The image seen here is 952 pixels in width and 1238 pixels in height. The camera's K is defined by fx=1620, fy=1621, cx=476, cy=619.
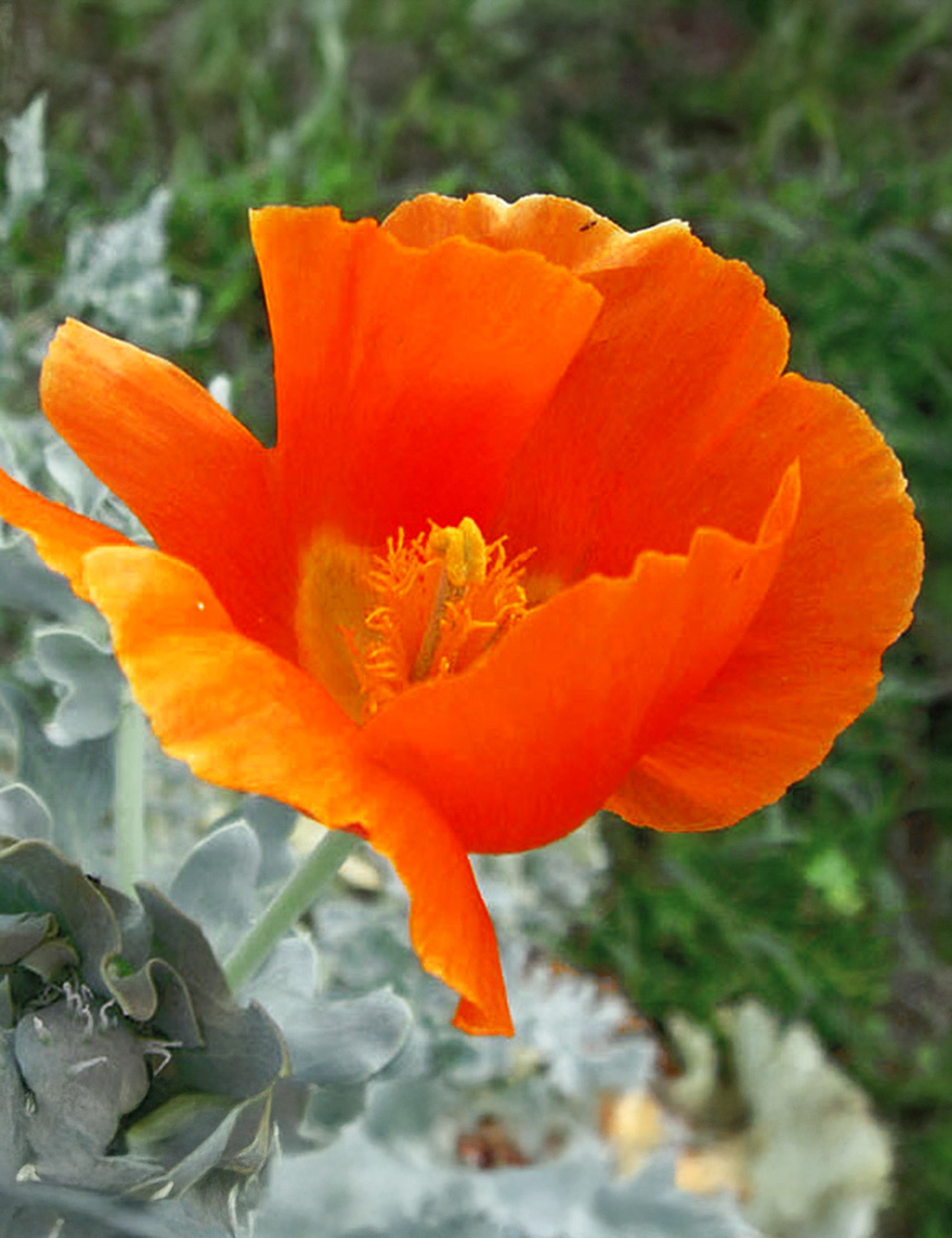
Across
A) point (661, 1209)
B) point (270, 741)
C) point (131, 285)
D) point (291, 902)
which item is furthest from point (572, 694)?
point (131, 285)

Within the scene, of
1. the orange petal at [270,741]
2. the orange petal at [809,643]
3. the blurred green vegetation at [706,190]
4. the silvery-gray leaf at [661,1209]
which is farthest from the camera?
the blurred green vegetation at [706,190]

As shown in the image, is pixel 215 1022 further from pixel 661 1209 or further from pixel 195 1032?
pixel 661 1209

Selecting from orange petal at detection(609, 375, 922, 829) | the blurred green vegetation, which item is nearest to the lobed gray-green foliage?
orange petal at detection(609, 375, 922, 829)

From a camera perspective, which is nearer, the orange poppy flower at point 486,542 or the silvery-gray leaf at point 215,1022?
the orange poppy flower at point 486,542

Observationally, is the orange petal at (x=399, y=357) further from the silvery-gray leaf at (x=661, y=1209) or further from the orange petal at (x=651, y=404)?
the silvery-gray leaf at (x=661, y=1209)

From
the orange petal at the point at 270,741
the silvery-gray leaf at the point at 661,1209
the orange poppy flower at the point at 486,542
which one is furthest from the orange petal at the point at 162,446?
the silvery-gray leaf at the point at 661,1209
